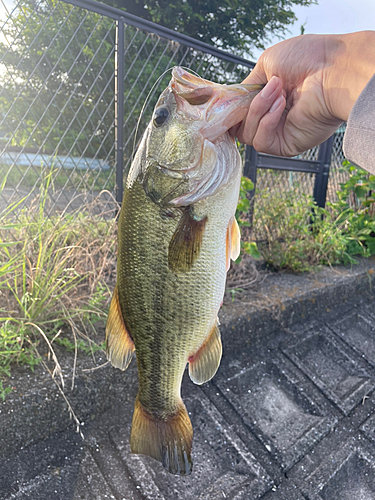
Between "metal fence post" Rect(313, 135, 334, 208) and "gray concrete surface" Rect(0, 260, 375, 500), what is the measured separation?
2.57m

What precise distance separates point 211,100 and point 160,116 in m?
0.17

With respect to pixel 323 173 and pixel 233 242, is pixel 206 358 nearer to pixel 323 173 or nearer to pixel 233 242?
pixel 233 242

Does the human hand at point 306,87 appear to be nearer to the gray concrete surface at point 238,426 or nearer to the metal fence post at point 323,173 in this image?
the gray concrete surface at point 238,426

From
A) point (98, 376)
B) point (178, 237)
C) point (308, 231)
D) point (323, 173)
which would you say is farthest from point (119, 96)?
point (323, 173)

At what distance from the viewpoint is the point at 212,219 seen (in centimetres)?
120

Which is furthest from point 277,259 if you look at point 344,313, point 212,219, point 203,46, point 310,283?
point 212,219

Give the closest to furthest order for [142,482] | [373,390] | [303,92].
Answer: [303,92] < [142,482] < [373,390]

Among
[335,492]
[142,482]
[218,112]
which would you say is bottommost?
[142,482]

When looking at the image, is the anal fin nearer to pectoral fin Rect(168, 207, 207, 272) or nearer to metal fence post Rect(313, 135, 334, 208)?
pectoral fin Rect(168, 207, 207, 272)

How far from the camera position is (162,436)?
1341mm

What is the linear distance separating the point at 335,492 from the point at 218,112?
2.34 metres

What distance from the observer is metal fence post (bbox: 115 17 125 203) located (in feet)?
11.2

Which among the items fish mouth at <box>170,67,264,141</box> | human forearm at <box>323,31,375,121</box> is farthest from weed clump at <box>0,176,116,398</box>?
human forearm at <box>323,31,375,121</box>

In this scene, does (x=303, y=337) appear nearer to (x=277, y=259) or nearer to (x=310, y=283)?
(x=310, y=283)
